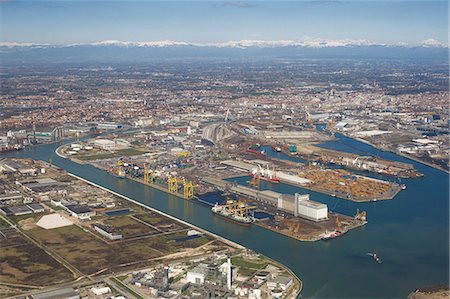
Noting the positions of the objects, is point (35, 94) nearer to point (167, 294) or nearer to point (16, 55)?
point (167, 294)

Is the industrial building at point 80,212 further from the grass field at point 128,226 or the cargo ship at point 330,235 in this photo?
A: the cargo ship at point 330,235

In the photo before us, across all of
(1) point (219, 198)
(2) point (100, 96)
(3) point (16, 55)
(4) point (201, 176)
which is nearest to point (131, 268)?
(1) point (219, 198)

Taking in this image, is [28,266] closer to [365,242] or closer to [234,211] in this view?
[234,211]

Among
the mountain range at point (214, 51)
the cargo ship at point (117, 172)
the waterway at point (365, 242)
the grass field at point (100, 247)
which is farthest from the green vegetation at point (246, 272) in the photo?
the mountain range at point (214, 51)

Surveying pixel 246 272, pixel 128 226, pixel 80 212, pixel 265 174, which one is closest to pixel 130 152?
pixel 265 174

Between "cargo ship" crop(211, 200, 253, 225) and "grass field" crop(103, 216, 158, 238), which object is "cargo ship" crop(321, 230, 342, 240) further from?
"grass field" crop(103, 216, 158, 238)

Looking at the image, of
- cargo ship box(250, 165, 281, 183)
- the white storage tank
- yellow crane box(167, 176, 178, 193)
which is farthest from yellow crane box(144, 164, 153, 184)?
the white storage tank
